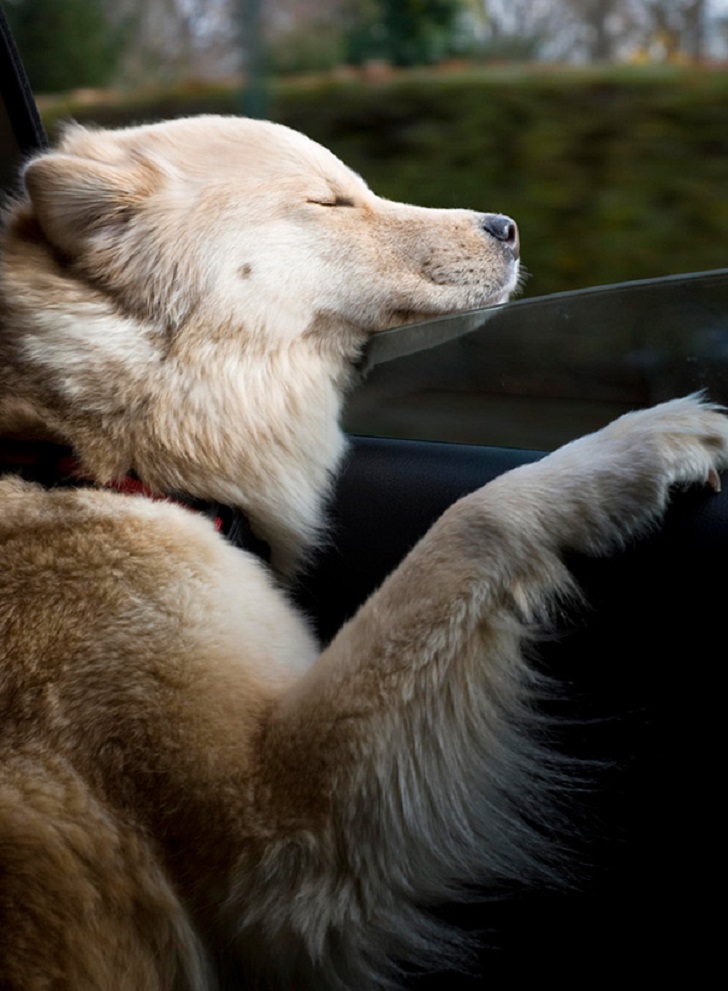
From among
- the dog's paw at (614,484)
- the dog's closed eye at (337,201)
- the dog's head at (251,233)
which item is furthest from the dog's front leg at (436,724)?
the dog's closed eye at (337,201)

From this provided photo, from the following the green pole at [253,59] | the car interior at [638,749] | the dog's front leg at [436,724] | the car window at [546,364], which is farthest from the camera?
the green pole at [253,59]

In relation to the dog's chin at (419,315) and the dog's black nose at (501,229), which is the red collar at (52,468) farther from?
the dog's black nose at (501,229)

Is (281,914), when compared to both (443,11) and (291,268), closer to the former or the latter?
(291,268)

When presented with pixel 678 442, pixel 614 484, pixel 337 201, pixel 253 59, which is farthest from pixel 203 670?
pixel 253 59

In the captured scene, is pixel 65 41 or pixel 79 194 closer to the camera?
pixel 79 194

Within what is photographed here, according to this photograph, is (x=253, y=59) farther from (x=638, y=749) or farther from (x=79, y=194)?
(x=638, y=749)

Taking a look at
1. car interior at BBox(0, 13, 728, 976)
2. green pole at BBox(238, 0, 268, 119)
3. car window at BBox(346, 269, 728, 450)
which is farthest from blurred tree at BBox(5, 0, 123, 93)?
car interior at BBox(0, 13, 728, 976)

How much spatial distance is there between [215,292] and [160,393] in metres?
0.21

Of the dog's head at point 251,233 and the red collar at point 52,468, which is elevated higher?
the dog's head at point 251,233

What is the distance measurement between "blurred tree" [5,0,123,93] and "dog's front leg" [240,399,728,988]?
328 cm

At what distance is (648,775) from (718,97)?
2.52 metres

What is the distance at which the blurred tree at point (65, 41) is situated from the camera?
4.32m

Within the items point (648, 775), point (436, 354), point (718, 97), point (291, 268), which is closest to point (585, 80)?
point (718, 97)

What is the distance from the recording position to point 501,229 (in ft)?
6.66
